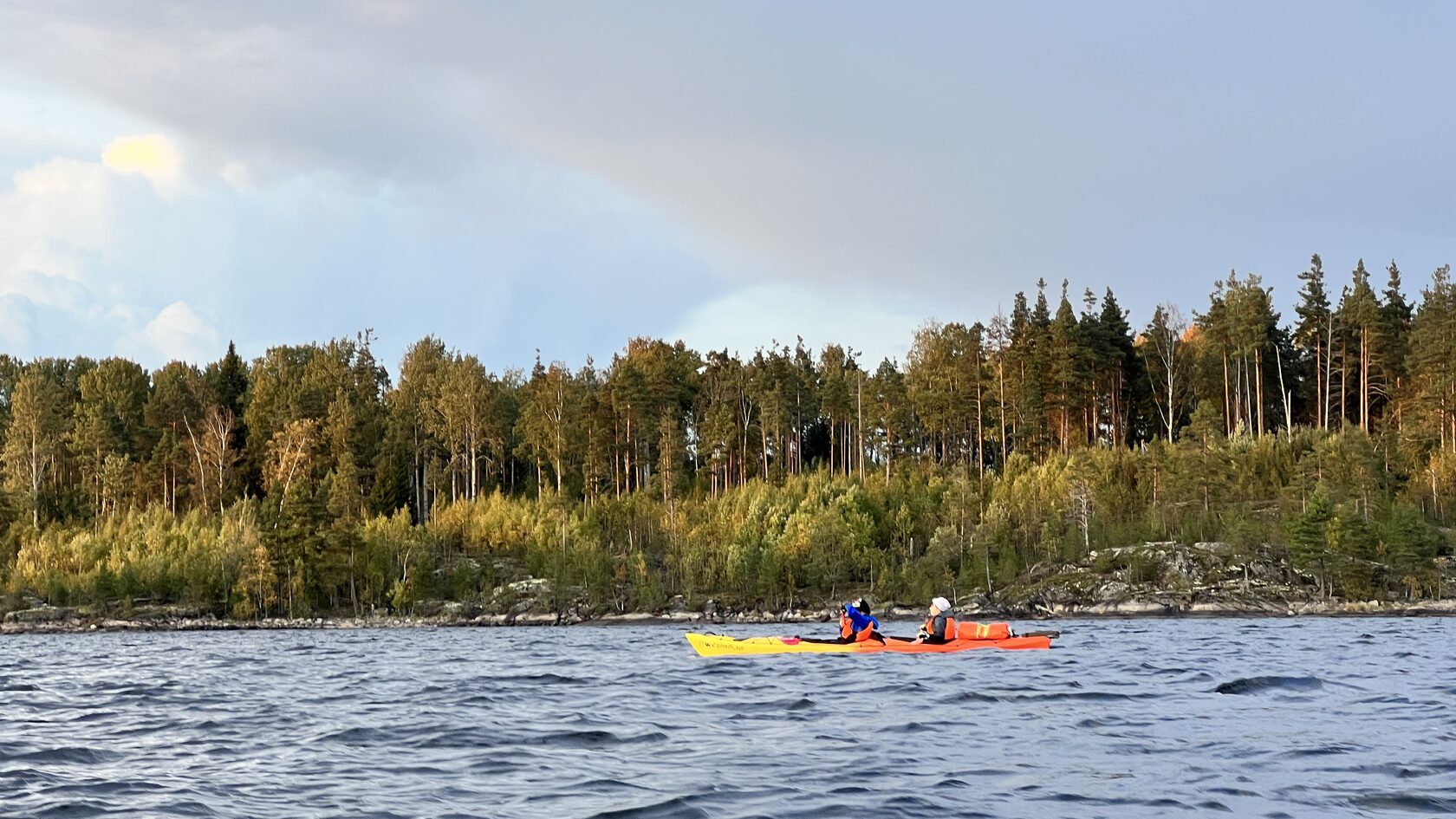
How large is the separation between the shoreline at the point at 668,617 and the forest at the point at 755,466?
283 centimetres

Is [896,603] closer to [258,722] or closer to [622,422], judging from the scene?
[622,422]

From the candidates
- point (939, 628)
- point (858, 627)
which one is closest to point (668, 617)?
point (858, 627)

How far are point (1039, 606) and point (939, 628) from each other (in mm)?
47071

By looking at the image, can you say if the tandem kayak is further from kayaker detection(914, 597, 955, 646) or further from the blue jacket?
the blue jacket

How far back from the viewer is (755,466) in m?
121

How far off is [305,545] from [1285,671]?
81394mm

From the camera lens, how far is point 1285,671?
3020 centimetres

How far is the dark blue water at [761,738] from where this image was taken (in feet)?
46.3

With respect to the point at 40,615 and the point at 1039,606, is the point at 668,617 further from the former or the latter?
the point at 40,615

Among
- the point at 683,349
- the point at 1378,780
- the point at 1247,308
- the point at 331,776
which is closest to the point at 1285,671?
the point at 1378,780

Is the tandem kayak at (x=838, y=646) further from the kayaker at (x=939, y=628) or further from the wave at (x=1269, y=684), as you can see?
the wave at (x=1269, y=684)

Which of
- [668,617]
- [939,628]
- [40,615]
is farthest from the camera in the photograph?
[40,615]

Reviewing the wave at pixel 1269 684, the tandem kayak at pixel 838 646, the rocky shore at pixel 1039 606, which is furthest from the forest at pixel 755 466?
the wave at pixel 1269 684

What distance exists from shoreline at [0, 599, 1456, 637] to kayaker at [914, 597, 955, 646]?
3944cm
